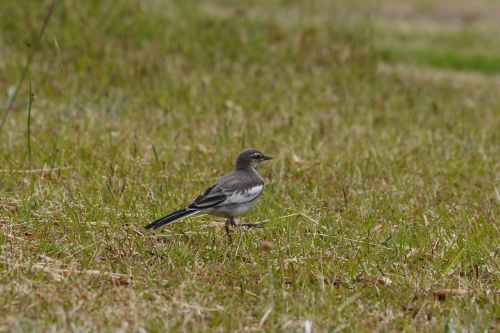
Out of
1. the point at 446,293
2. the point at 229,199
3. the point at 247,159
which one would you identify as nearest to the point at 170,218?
the point at 229,199

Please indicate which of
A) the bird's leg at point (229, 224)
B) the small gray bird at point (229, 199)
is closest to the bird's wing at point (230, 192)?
the small gray bird at point (229, 199)

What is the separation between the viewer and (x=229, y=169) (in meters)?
8.62

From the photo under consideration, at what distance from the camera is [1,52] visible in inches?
493

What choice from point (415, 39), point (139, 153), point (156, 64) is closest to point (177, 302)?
point (139, 153)

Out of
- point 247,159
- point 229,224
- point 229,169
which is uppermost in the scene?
point 247,159

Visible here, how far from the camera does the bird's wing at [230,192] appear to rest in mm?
6274

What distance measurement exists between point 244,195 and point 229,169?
2.08 meters

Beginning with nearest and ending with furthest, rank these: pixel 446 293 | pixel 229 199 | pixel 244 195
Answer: pixel 446 293, pixel 229 199, pixel 244 195

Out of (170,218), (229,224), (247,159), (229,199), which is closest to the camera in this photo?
(170,218)

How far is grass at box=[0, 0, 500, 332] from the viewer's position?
5.26 m

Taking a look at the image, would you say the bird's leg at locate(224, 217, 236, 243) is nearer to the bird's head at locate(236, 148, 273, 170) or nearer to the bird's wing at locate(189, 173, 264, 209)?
the bird's wing at locate(189, 173, 264, 209)

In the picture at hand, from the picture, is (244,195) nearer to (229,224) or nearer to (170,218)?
(229,224)

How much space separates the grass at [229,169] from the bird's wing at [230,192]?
26 centimetres

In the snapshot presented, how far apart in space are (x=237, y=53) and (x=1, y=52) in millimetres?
3426
